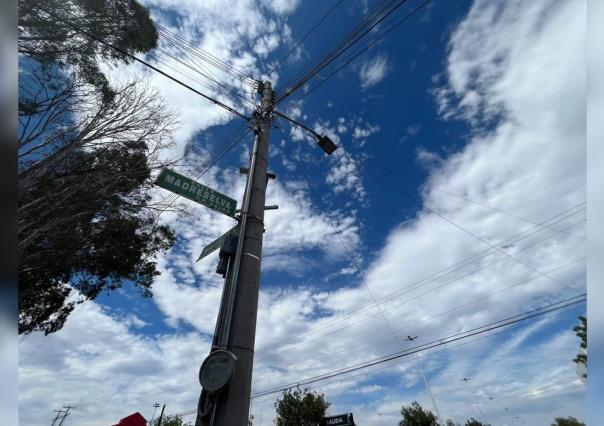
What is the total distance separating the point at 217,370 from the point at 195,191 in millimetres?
2871

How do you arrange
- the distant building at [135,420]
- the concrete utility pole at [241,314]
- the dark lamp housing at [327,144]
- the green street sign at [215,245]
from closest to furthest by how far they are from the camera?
the concrete utility pole at [241,314], the green street sign at [215,245], the dark lamp housing at [327,144], the distant building at [135,420]

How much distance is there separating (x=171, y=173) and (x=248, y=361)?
3.26 metres

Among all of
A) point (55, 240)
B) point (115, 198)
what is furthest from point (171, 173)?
point (55, 240)

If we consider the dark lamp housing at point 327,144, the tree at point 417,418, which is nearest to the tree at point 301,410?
the tree at point 417,418

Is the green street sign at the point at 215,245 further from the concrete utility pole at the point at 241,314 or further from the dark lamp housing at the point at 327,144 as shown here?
the dark lamp housing at the point at 327,144

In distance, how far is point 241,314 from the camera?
169 inches

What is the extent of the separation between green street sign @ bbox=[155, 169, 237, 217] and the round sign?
7.69 ft

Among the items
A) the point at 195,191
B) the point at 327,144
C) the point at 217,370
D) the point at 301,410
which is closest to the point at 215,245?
the point at 195,191

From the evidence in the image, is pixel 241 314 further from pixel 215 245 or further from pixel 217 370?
pixel 215 245

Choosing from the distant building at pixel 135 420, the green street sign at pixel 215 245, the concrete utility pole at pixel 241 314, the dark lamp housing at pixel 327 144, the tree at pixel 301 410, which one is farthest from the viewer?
the tree at pixel 301 410

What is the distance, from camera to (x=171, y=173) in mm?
5328

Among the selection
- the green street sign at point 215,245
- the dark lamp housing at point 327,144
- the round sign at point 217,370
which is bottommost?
the round sign at point 217,370

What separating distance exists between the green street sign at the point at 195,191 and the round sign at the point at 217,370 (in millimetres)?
2345

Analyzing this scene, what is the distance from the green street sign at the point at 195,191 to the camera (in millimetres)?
5230
